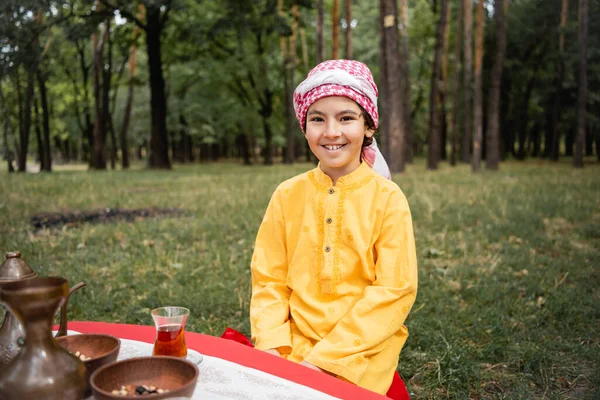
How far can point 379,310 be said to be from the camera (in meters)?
2.07

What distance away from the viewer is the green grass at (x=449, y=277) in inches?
129

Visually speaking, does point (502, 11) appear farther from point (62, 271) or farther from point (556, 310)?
point (62, 271)

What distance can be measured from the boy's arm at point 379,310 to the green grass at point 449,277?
1.20 meters

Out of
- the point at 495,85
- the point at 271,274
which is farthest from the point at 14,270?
the point at 495,85

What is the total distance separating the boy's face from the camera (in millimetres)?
2164

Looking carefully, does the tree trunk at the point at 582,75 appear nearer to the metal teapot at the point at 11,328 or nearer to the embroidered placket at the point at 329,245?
the embroidered placket at the point at 329,245

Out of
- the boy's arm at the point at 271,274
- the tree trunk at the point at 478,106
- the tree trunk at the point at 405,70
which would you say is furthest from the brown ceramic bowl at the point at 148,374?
the tree trunk at the point at 405,70

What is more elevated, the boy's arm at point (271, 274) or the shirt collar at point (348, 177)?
the shirt collar at point (348, 177)

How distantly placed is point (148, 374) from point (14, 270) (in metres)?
0.52

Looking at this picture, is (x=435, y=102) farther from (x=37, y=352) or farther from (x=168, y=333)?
(x=37, y=352)

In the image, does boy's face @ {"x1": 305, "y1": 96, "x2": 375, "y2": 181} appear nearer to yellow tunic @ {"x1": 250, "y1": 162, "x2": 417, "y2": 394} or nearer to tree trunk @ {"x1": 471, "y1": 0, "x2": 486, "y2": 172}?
yellow tunic @ {"x1": 250, "y1": 162, "x2": 417, "y2": 394}

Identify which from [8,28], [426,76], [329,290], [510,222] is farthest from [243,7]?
[426,76]

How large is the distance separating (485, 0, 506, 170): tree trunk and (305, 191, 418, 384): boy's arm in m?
15.2

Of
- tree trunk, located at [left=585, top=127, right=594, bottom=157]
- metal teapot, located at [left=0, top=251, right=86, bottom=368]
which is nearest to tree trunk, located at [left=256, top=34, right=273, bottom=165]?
tree trunk, located at [left=585, top=127, right=594, bottom=157]
